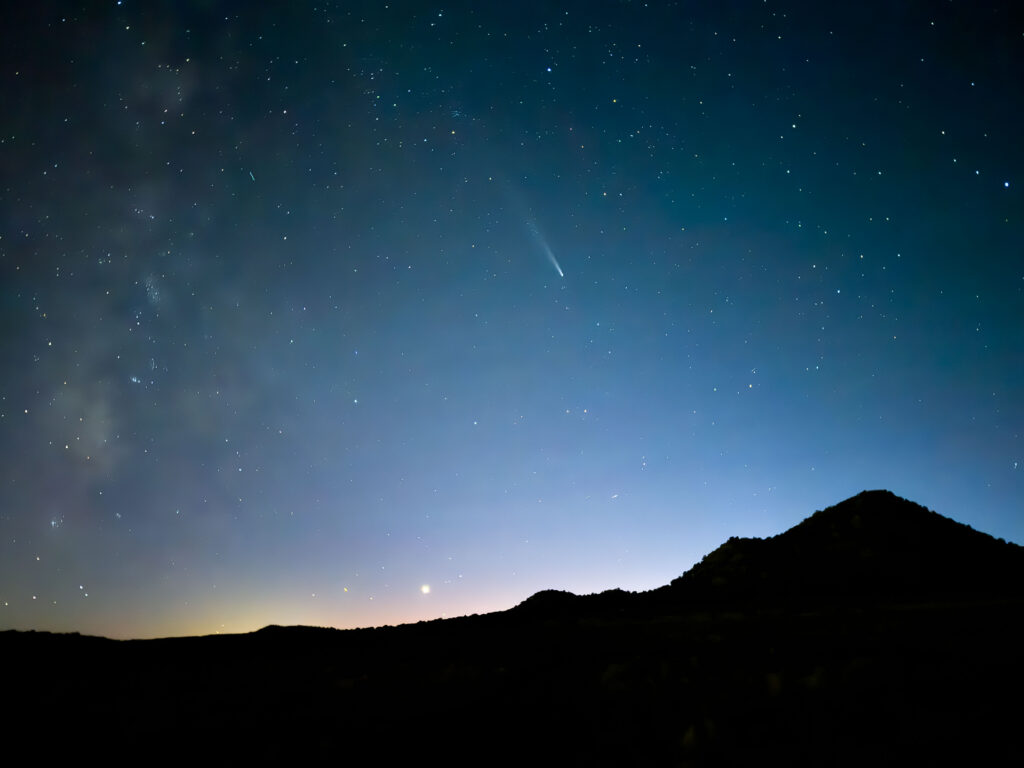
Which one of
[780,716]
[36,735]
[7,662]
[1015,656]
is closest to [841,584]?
[1015,656]

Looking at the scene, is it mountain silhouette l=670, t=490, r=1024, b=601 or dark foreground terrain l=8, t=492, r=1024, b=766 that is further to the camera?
mountain silhouette l=670, t=490, r=1024, b=601

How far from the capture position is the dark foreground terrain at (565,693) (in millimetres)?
4496

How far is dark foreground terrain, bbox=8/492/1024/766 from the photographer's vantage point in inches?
177

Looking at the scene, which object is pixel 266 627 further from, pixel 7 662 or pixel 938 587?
pixel 938 587

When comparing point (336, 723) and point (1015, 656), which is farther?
point (1015, 656)

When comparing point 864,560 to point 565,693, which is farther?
point 864,560

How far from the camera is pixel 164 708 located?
20.5ft

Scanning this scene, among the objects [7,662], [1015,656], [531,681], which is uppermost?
[7,662]

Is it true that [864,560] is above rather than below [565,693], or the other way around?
below

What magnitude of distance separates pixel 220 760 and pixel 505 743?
263 centimetres

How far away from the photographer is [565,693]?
5.74 meters

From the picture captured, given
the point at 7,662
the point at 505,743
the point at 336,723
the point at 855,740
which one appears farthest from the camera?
the point at 7,662

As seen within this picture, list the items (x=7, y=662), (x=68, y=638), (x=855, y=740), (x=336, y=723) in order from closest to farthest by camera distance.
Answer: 1. (x=855, y=740)
2. (x=336, y=723)
3. (x=7, y=662)
4. (x=68, y=638)

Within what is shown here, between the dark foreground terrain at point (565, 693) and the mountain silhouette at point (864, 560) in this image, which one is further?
the mountain silhouette at point (864, 560)
